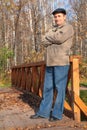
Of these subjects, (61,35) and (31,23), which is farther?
(31,23)

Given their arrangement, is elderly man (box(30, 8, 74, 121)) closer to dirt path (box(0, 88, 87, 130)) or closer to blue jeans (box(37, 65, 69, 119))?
blue jeans (box(37, 65, 69, 119))

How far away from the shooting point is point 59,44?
6.53m

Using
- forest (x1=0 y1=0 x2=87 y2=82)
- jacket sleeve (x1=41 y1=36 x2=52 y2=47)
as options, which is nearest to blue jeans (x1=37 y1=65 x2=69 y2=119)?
jacket sleeve (x1=41 y1=36 x2=52 y2=47)

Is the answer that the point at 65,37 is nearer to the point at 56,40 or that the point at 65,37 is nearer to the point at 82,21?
the point at 56,40

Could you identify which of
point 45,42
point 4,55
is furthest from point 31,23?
point 45,42

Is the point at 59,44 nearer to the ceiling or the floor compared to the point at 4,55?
nearer to the ceiling

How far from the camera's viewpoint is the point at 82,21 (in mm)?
48812

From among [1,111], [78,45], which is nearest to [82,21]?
[78,45]

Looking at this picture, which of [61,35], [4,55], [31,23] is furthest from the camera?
[31,23]

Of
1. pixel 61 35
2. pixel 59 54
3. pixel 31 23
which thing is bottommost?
pixel 59 54

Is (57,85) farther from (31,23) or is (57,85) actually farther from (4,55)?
(31,23)

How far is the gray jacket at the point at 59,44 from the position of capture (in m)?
6.46

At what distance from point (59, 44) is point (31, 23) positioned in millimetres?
37335

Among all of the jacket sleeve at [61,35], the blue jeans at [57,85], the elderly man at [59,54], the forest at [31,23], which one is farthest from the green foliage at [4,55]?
the jacket sleeve at [61,35]
